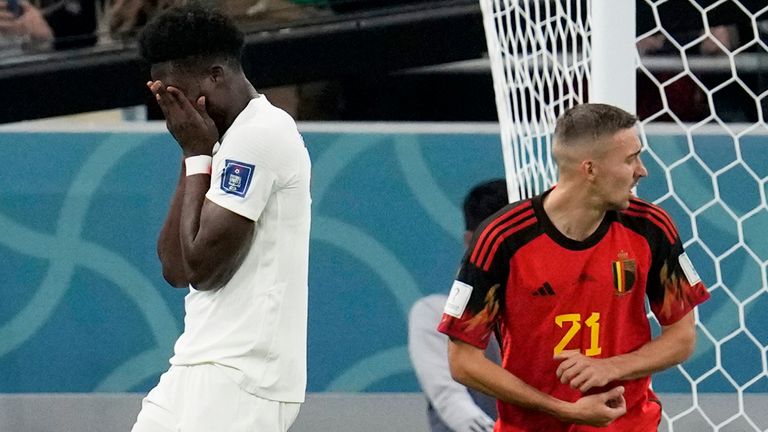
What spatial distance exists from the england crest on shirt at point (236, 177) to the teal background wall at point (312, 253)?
10.1 ft

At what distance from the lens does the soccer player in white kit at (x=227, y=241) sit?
3160 mm

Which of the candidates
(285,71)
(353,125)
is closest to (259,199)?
(353,125)

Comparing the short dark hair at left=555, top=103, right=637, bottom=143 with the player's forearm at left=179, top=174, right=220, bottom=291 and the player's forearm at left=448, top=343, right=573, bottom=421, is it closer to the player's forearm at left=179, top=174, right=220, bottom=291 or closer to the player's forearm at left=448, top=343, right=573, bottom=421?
the player's forearm at left=448, top=343, right=573, bottom=421

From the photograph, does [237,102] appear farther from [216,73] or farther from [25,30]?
[25,30]

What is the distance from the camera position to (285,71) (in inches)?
262

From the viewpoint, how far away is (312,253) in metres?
6.30

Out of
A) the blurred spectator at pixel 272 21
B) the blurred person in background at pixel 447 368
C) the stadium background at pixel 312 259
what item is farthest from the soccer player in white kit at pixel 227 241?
the blurred spectator at pixel 272 21

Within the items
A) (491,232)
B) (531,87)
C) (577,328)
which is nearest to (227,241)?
(491,232)

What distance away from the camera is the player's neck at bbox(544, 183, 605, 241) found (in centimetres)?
324

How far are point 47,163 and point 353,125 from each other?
130 cm

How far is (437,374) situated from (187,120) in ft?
4.72

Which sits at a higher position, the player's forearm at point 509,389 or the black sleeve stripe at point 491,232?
the black sleeve stripe at point 491,232

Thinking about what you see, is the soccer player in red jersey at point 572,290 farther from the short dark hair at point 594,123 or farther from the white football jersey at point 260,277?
the white football jersey at point 260,277

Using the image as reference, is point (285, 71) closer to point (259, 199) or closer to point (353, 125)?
point (353, 125)
